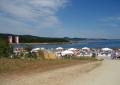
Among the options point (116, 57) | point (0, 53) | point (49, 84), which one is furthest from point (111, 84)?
point (116, 57)

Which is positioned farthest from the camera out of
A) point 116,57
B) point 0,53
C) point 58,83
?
point 116,57

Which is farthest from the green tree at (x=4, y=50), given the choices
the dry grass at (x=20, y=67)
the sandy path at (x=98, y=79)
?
the sandy path at (x=98, y=79)

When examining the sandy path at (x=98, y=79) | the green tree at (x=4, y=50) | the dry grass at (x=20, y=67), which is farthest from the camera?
the green tree at (x=4, y=50)

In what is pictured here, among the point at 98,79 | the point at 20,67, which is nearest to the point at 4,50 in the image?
the point at 20,67

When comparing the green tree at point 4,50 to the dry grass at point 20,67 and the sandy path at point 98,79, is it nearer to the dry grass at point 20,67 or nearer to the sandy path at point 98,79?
the dry grass at point 20,67

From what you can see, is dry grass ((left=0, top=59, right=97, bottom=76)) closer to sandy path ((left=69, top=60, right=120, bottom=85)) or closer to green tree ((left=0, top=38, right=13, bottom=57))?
sandy path ((left=69, top=60, right=120, bottom=85))

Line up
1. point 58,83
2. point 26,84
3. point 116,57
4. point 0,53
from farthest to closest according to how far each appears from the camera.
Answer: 1. point 116,57
2. point 0,53
3. point 58,83
4. point 26,84

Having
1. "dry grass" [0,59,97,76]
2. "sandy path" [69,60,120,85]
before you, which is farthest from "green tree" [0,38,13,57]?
"sandy path" [69,60,120,85]

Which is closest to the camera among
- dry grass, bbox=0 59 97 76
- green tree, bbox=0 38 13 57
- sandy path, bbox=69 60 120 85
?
sandy path, bbox=69 60 120 85

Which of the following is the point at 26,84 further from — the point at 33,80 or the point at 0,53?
the point at 0,53

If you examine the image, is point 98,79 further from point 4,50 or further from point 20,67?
point 4,50

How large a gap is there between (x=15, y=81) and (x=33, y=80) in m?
1.13

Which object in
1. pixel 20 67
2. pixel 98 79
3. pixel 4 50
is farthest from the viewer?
pixel 4 50

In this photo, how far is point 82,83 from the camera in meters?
16.4
